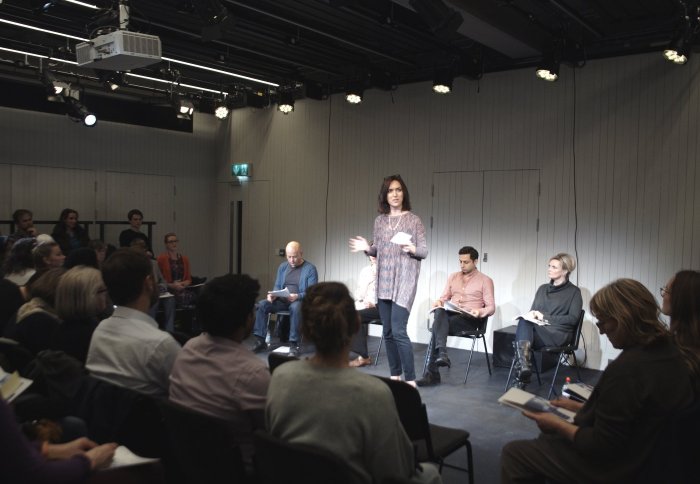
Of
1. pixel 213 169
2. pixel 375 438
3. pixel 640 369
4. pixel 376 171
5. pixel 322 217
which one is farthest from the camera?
pixel 213 169

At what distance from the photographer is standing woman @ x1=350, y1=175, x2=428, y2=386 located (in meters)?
4.87

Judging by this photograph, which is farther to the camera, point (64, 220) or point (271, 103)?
point (271, 103)

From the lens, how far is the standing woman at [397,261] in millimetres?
4867

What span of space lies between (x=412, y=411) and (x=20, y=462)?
145 cm

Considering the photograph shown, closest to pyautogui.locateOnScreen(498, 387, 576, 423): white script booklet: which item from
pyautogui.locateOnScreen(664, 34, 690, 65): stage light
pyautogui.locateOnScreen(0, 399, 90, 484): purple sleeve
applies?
pyautogui.locateOnScreen(0, 399, 90, 484): purple sleeve

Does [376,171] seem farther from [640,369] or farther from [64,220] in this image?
[640,369]

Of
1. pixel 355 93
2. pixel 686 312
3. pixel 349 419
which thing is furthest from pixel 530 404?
pixel 355 93

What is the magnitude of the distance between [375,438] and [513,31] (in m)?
5.02

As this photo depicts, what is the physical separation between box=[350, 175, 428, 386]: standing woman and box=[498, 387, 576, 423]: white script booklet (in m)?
2.32

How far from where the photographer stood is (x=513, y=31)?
5.85m

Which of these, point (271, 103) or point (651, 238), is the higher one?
point (271, 103)

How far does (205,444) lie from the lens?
1972mm

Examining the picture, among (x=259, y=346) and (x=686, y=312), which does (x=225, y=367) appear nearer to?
(x=686, y=312)

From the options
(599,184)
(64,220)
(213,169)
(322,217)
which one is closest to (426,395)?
(599,184)
